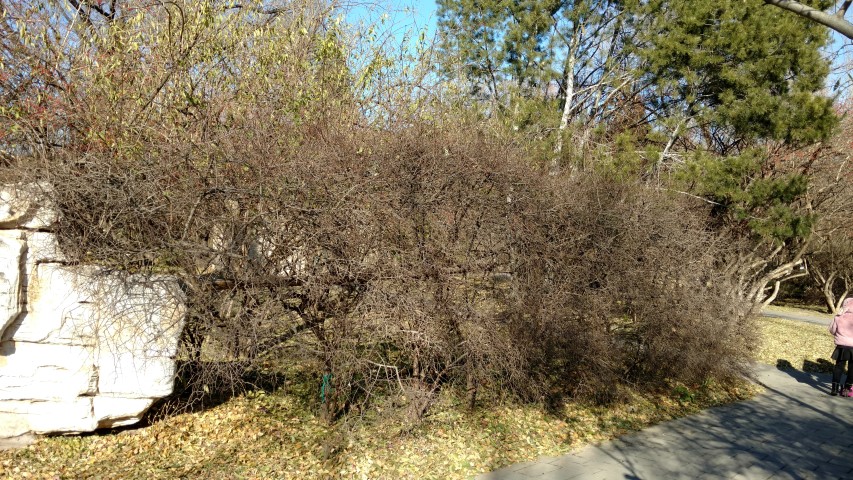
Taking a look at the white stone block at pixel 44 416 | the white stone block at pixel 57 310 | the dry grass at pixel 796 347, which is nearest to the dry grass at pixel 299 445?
the white stone block at pixel 44 416

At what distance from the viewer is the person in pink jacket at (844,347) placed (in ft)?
29.0

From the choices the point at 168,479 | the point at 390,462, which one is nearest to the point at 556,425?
the point at 390,462

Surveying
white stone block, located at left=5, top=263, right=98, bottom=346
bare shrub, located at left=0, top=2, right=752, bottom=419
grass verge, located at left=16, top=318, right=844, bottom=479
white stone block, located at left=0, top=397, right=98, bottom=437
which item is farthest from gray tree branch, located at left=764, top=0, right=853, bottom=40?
white stone block, located at left=0, top=397, right=98, bottom=437

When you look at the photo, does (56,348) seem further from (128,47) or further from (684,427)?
(684,427)

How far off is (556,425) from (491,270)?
6.38 ft

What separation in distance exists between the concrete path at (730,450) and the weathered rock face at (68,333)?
3104mm

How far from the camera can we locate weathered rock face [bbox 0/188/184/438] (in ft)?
15.8

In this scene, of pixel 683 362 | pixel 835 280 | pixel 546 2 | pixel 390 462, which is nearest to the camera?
pixel 390 462

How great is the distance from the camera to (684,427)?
7.05 m

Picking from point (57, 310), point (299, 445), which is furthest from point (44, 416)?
point (299, 445)

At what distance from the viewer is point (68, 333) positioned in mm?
4957

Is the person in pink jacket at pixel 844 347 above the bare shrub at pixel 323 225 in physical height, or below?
below

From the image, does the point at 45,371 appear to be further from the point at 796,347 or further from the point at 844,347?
the point at 796,347

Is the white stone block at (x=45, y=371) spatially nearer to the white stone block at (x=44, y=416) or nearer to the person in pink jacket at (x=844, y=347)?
the white stone block at (x=44, y=416)
